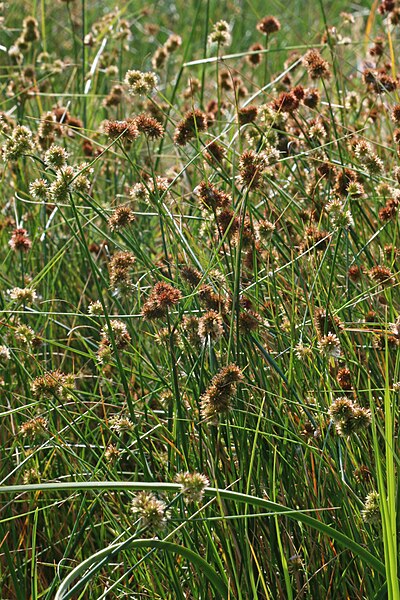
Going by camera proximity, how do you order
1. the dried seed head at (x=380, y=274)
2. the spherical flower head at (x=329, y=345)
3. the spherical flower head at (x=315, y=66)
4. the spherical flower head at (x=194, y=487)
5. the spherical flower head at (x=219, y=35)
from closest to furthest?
the spherical flower head at (x=194, y=487) < the spherical flower head at (x=329, y=345) < the dried seed head at (x=380, y=274) < the spherical flower head at (x=315, y=66) < the spherical flower head at (x=219, y=35)

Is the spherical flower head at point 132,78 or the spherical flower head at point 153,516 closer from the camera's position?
the spherical flower head at point 153,516

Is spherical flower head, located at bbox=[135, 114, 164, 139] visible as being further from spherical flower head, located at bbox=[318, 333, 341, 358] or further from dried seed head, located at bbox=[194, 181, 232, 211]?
spherical flower head, located at bbox=[318, 333, 341, 358]

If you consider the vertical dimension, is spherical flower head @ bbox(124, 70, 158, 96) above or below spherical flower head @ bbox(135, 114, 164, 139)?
above

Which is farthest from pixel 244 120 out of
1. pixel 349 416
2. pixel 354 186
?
pixel 349 416

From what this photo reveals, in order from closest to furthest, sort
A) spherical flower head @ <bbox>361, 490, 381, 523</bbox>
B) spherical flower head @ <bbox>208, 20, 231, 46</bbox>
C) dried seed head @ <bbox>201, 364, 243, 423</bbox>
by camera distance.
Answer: dried seed head @ <bbox>201, 364, 243, 423</bbox> < spherical flower head @ <bbox>361, 490, 381, 523</bbox> < spherical flower head @ <bbox>208, 20, 231, 46</bbox>

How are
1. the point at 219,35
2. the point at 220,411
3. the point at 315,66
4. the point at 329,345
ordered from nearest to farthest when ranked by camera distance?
the point at 220,411 < the point at 329,345 < the point at 315,66 < the point at 219,35

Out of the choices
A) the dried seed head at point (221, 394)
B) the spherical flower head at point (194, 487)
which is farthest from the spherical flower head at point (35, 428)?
the spherical flower head at point (194, 487)

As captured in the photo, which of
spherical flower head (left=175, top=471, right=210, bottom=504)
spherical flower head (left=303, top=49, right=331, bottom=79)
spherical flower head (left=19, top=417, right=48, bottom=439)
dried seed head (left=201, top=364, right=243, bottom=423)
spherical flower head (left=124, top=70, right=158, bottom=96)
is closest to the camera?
spherical flower head (left=175, top=471, right=210, bottom=504)

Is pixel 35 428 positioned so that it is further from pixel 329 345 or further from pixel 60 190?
pixel 329 345

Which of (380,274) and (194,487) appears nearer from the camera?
(194,487)

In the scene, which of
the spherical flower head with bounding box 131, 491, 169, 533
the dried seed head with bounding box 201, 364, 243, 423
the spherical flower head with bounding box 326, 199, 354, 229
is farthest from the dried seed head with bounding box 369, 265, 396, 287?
the spherical flower head with bounding box 131, 491, 169, 533

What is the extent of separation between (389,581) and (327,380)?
1.49 feet

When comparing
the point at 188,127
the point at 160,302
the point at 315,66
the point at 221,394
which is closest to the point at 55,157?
the point at 188,127

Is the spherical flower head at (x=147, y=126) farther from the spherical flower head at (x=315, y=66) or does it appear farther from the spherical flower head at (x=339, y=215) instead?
the spherical flower head at (x=315, y=66)
